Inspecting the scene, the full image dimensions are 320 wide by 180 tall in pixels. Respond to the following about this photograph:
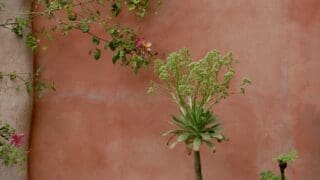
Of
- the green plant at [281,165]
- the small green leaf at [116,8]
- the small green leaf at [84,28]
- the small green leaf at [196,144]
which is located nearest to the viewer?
the small green leaf at [196,144]

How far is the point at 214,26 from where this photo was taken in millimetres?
5043

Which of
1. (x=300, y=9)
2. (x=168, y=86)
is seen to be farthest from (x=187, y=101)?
(x=300, y=9)

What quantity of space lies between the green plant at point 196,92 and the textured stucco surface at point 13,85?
50.4 inches

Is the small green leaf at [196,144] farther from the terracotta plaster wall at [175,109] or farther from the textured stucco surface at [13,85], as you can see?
the textured stucco surface at [13,85]

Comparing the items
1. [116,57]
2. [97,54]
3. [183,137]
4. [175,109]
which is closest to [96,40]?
[97,54]

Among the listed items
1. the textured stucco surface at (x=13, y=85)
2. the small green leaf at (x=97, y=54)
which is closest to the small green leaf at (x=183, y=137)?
the small green leaf at (x=97, y=54)

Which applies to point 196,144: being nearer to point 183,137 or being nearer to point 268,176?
point 183,137

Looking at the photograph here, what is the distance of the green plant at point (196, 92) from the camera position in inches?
171

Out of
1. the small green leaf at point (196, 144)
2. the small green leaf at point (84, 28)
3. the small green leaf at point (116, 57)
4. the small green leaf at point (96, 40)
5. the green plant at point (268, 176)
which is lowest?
the green plant at point (268, 176)

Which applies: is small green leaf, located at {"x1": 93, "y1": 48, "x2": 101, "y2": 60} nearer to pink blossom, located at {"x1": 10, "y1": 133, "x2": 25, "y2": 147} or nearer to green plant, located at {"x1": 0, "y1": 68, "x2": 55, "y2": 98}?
green plant, located at {"x1": 0, "y1": 68, "x2": 55, "y2": 98}

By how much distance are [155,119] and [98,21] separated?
3.32ft

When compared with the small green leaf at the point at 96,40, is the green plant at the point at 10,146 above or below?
below

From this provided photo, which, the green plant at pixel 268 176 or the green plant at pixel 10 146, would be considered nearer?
the green plant at pixel 10 146

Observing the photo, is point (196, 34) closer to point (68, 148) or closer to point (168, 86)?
point (168, 86)
